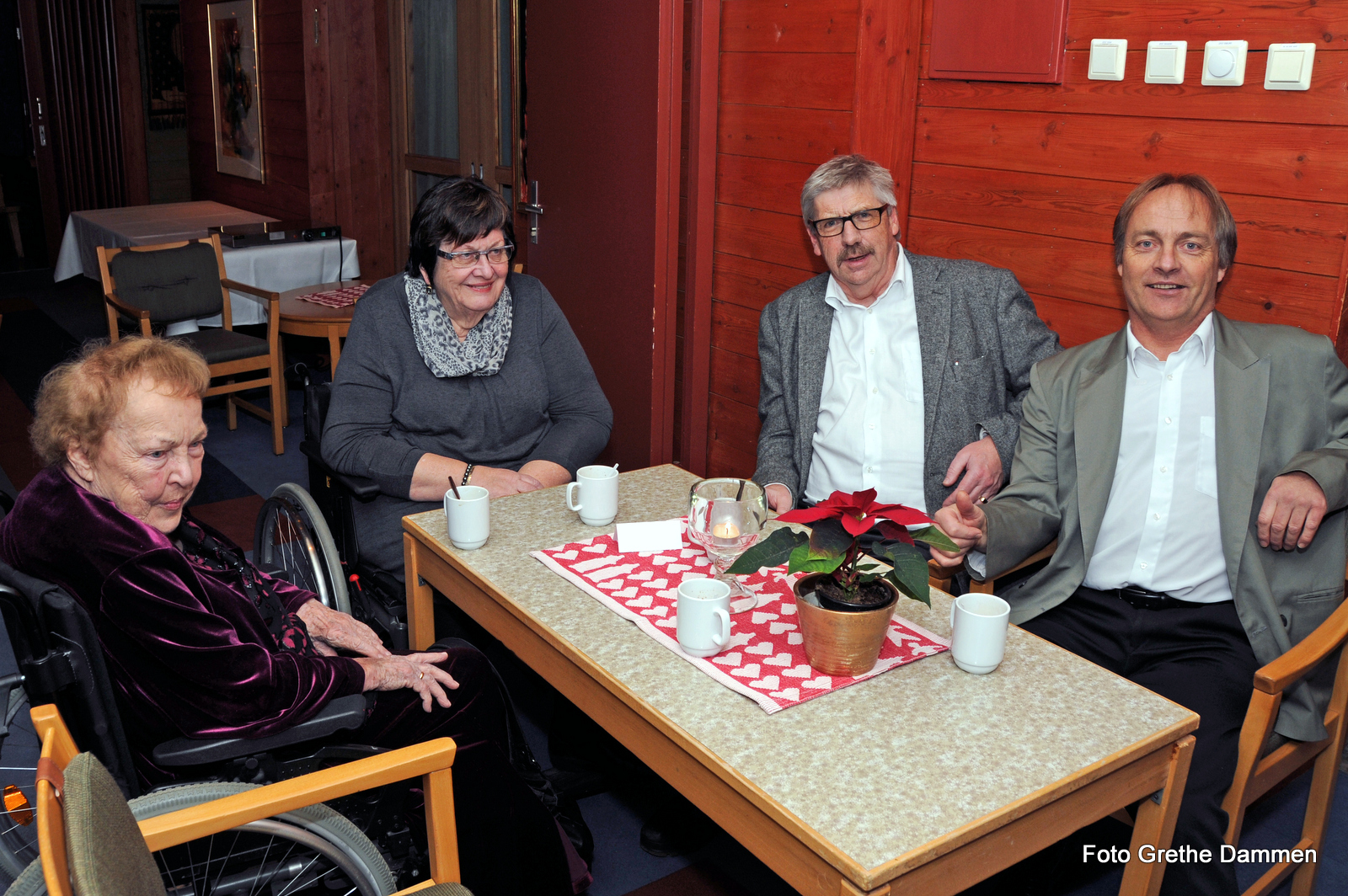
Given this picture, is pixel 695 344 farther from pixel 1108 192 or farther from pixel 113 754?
pixel 113 754

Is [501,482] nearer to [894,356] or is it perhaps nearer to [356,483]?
[356,483]

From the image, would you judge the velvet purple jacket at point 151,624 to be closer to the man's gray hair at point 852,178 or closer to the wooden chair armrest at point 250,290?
the man's gray hair at point 852,178

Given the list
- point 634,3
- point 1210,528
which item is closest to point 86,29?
point 634,3

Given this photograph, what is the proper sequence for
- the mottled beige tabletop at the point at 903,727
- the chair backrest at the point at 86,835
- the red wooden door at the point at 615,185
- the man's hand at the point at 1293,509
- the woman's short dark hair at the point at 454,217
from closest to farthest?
the chair backrest at the point at 86,835 → the mottled beige tabletop at the point at 903,727 → the man's hand at the point at 1293,509 → the woman's short dark hair at the point at 454,217 → the red wooden door at the point at 615,185

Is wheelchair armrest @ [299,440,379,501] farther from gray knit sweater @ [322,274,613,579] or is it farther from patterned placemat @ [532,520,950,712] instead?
patterned placemat @ [532,520,950,712]

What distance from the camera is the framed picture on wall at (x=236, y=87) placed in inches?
269

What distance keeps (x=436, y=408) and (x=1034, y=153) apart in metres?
1.52

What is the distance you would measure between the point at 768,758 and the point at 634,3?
8.85ft

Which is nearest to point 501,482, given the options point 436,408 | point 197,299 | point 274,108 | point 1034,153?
point 436,408

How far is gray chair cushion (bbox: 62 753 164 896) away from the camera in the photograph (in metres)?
0.80

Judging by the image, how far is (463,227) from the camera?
2371mm

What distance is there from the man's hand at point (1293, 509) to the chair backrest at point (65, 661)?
1.83 metres

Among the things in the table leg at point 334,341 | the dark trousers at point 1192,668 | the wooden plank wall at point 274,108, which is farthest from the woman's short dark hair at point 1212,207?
the wooden plank wall at point 274,108

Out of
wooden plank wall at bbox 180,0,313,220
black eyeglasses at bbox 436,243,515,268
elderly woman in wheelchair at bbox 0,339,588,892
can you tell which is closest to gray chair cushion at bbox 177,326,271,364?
wooden plank wall at bbox 180,0,313,220
